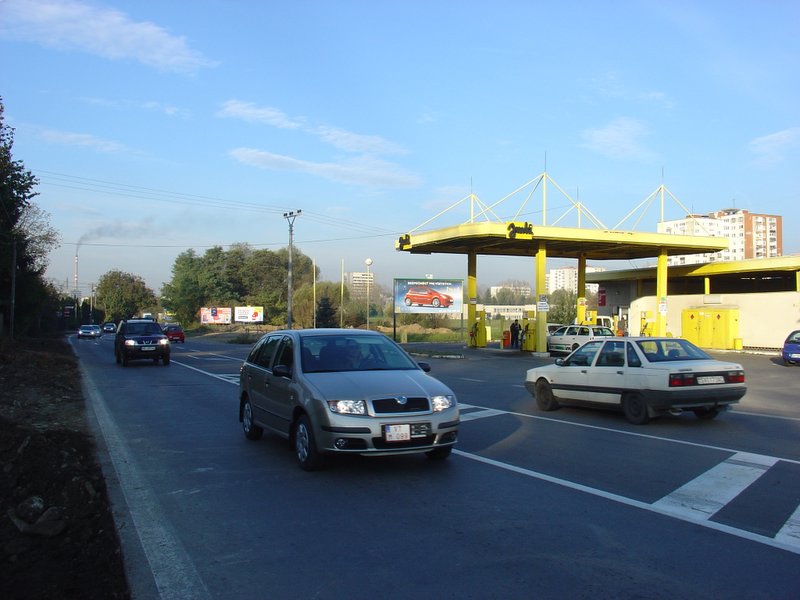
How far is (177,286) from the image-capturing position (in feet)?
348

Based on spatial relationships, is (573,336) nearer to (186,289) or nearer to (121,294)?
(186,289)

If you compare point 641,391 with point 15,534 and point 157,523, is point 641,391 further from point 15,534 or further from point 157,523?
point 15,534

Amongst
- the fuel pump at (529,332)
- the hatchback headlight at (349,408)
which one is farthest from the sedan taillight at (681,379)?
the fuel pump at (529,332)

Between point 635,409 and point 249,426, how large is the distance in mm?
6386

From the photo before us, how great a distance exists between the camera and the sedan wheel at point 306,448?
7750 mm

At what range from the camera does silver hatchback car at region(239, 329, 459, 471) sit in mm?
7418

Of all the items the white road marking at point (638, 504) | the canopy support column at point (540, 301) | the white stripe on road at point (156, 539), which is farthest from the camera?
the canopy support column at point (540, 301)

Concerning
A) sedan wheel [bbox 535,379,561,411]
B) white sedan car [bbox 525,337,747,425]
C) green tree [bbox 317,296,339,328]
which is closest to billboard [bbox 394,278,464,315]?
green tree [bbox 317,296,339,328]

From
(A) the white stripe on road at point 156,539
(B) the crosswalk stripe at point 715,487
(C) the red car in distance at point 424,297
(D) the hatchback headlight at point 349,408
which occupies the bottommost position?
(A) the white stripe on road at point 156,539

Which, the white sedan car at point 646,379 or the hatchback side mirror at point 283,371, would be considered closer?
the hatchback side mirror at point 283,371

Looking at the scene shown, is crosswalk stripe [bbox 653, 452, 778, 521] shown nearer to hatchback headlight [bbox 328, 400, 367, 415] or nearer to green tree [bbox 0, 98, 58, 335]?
hatchback headlight [bbox 328, 400, 367, 415]

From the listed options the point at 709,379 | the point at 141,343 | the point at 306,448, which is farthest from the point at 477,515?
the point at 141,343

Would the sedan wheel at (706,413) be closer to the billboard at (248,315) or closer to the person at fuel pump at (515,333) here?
the person at fuel pump at (515,333)

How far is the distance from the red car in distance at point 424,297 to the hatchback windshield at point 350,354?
35229 millimetres
